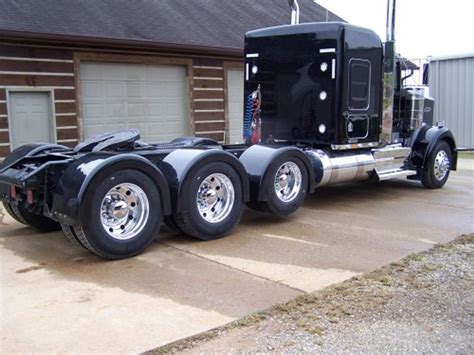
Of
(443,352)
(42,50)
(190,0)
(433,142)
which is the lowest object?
(443,352)

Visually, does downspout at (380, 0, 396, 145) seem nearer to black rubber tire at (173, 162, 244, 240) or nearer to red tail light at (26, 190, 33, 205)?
black rubber tire at (173, 162, 244, 240)

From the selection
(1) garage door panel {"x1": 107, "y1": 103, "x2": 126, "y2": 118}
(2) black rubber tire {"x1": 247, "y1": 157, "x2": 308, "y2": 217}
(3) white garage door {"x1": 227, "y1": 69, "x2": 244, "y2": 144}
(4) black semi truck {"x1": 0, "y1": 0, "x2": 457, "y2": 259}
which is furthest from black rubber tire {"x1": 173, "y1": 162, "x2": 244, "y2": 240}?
(3) white garage door {"x1": 227, "y1": 69, "x2": 244, "y2": 144}

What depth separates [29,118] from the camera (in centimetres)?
1241

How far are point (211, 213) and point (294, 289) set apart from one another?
204cm

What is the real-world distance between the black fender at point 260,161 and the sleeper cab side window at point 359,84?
1479 mm

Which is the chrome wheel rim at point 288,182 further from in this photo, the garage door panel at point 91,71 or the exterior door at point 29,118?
the garage door panel at point 91,71

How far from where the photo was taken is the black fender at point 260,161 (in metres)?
7.11

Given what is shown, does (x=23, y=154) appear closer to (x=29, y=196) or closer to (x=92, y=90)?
(x=29, y=196)

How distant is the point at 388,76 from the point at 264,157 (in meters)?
3.06

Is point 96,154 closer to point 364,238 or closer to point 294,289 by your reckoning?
point 294,289

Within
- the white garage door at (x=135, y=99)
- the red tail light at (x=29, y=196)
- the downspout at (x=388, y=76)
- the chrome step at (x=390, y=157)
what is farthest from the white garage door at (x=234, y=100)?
the red tail light at (x=29, y=196)

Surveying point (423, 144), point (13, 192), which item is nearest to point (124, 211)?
point (13, 192)

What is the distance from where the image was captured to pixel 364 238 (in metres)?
6.79

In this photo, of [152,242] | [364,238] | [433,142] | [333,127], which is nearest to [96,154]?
[152,242]
